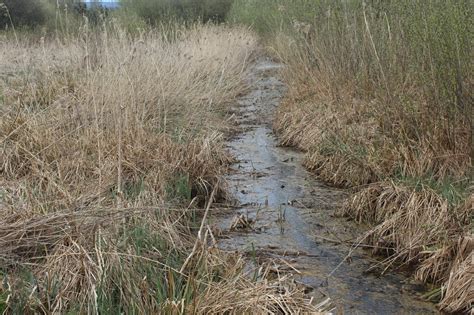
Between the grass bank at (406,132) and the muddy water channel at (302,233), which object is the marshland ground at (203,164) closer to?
the grass bank at (406,132)

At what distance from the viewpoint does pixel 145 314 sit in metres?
2.51

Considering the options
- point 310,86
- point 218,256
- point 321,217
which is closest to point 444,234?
point 321,217

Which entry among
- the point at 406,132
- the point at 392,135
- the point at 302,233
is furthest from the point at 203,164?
the point at 406,132

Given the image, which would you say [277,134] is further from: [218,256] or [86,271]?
[86,271]

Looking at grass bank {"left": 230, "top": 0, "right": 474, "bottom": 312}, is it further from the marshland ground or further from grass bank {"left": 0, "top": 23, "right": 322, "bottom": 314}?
grass bank {"left": 0, "top": 23, "right": 322, "bottom": 314}

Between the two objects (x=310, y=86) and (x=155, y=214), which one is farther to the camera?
(x=310, y=86)

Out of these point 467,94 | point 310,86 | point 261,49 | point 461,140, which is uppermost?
point 467,94

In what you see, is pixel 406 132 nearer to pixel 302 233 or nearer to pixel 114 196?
pixel 302 233

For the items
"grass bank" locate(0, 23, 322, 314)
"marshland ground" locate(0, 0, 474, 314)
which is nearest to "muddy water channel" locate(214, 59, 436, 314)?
"marshland ground" locate(0, 0, 474, 314)

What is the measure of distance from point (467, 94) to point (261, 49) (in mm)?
11636

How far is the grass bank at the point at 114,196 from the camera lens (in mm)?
2729

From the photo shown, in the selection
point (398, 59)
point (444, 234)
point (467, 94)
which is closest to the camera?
point (444, 234)

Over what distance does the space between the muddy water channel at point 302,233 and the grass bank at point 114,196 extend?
0.98 feet

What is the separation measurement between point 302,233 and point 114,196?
1.43m
